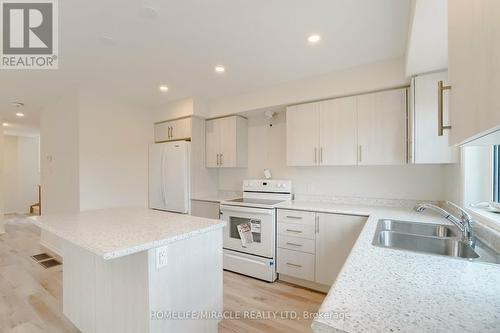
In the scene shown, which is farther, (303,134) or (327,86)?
(303,134)

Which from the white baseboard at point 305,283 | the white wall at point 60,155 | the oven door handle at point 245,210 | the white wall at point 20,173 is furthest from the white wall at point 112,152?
the white wall at point 20,173

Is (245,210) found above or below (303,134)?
below

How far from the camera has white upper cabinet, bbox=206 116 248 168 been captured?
11.8 feet

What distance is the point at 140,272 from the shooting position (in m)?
1.39

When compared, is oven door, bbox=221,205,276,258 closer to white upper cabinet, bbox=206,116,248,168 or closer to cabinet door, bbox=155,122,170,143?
white upper cabinet, bbox=206,116,248,168

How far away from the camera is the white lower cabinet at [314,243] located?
239 centimetres

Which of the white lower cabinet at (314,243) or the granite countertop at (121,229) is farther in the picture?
the white lower cabinet at (314,243)

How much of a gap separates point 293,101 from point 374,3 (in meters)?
1.46

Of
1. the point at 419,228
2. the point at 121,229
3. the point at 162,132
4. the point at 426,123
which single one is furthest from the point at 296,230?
the point at 162,132

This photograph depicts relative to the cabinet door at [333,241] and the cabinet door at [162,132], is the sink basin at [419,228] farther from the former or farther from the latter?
the cabinet door at [162,132]

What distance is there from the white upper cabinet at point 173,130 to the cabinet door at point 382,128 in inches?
97.6

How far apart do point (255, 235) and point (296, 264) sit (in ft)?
1.94

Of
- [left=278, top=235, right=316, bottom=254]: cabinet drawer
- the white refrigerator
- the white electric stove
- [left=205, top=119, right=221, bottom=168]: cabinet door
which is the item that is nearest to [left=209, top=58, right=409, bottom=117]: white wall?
[left=205, top=119, right=221, bottom=168]: cabinet door

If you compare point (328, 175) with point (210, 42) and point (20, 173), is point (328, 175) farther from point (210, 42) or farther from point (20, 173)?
point (20, 173)
